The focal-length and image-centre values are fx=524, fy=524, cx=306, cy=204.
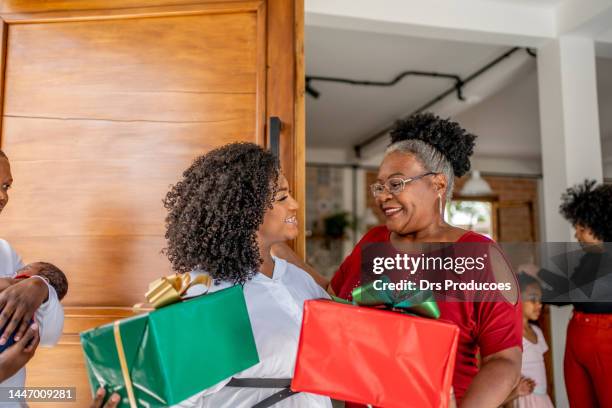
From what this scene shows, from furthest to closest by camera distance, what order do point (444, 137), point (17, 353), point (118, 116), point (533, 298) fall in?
point (533, 298) < point (118, 116) < point (444, 137) < point (17, 353)

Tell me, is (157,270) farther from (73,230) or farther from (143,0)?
(143,0)

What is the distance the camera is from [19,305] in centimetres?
110

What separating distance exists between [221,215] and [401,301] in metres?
0.47

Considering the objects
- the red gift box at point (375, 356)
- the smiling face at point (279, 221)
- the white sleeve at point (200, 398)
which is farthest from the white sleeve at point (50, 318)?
the red gift box at point (375, 356)

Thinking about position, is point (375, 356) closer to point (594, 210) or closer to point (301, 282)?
point (301, 282)

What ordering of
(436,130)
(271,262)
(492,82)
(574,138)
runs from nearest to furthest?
(271,262) < (436,130) < (574,138) < (492,82)

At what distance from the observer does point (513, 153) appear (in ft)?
24.9

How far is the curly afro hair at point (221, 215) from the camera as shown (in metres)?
1.23

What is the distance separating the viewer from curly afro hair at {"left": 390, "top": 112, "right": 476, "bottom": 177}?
61.5 inches

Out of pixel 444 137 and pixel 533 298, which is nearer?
pixel 444 137

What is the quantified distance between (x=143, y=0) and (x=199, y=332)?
4.56 feet

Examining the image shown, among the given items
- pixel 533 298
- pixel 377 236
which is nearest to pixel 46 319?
pixel 377 236

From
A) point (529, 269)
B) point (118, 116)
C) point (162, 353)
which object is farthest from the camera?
point (529, 269)

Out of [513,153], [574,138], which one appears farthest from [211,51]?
[513,153]
